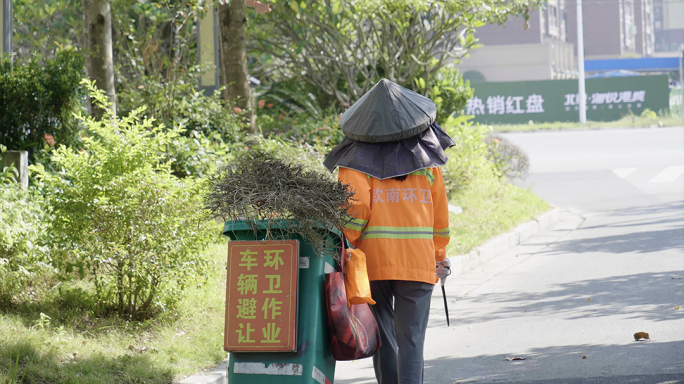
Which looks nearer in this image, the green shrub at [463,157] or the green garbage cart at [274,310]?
the green garbage cart at [274,310]

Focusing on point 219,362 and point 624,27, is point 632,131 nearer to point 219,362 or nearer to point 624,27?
point 219,362

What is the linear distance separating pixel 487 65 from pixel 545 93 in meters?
21.3

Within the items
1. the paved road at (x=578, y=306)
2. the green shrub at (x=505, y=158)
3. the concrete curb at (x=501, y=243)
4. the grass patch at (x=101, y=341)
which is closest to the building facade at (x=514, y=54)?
the green shrub at (x=505, y=158)

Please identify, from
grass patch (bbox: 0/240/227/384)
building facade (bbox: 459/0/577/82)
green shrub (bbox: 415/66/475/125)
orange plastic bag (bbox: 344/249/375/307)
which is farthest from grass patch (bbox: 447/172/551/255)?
building facade (bbox: 459/0/577/82)

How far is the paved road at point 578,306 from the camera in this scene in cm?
497

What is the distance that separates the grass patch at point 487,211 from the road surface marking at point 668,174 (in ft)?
12.5

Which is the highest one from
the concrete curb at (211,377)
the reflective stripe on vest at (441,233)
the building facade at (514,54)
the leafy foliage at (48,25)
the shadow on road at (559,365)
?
the building facade at (514,54)

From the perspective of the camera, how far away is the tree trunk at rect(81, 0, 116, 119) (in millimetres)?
7484

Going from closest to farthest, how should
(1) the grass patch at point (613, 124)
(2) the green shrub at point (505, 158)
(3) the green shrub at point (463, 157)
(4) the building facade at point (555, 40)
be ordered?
1. (3) the green shrub at point (463, 157)
2. (2) the green shrub at point (505, 158)
3. (1) the grass patch at point (613, 124)
4. (4) the building facade at point (555, 40)

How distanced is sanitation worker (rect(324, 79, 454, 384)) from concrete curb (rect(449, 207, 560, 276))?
453cm

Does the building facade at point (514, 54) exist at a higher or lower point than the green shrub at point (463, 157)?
higher

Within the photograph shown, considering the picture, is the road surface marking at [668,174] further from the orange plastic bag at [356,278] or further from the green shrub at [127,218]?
the orange plastic bag at [356,278]

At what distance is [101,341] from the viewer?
194 inches

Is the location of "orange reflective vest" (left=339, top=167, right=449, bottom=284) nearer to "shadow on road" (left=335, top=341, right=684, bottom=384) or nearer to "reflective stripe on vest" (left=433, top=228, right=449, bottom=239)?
"reflective stripe on vest" (left=433, top=228, right=449, bottom=239)
